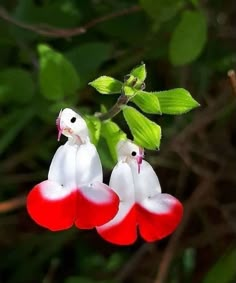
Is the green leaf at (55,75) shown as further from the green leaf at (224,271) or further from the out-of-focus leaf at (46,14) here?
the green leaf at (224,271)

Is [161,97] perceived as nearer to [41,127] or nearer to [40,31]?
[40,31]

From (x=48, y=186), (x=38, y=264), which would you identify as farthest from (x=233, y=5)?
(x=48, y=186)

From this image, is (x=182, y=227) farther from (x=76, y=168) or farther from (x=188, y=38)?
(x=76, y=168)

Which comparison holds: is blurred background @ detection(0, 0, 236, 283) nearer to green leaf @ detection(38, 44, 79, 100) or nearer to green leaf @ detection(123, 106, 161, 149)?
green leaf @ detection(38, 44, 79, 100)

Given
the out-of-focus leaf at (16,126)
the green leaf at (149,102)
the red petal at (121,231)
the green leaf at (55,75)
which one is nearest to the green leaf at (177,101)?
the green leaf at (149,102)

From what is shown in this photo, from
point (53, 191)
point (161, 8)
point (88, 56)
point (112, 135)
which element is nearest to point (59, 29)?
point (88, 56)
